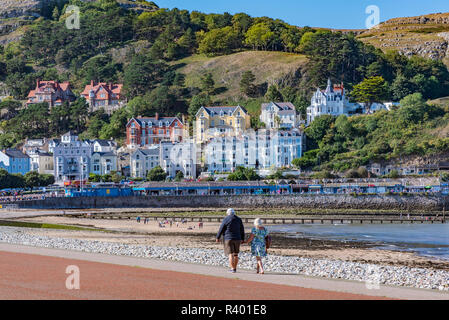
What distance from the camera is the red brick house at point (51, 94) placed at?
14000 centimetres

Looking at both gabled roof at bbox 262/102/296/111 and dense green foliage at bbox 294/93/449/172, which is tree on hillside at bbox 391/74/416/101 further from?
gabled roof at bbox 262/102/296/111

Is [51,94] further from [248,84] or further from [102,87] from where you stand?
Result: [248,84]

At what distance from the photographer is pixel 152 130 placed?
116 metres

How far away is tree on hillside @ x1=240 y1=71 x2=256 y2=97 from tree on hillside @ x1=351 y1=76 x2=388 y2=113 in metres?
21.4

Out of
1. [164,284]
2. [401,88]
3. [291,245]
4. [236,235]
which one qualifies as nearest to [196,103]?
[401,88]

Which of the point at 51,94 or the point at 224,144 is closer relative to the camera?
the point at 224,144

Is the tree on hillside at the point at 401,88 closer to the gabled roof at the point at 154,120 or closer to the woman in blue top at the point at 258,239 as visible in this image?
the gabled roof at the point at 154,120

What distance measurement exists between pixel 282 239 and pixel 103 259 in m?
19.0

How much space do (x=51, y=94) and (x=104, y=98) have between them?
12.1m

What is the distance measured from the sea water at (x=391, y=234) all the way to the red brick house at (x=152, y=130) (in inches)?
2528

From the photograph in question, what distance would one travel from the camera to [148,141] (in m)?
115

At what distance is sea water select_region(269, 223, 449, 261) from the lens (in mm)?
35156
